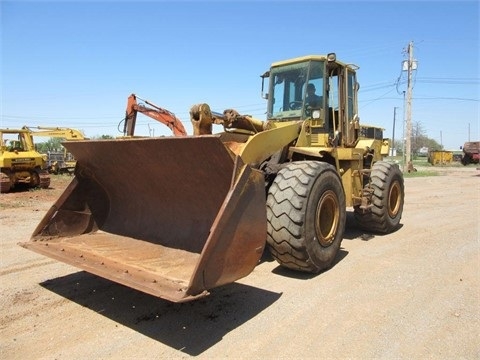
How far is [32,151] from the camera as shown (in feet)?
51.4

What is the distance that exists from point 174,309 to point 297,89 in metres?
3.82

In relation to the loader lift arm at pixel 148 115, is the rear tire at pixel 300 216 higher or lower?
lower

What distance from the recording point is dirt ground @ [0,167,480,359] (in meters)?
3.05

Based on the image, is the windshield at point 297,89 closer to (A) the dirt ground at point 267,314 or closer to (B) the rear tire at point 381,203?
(B) the rear tire at point 381,203

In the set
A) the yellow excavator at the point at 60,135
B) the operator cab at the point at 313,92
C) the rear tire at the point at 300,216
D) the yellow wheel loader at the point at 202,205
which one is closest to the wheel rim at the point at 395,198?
the operator cab at the point at 313,92

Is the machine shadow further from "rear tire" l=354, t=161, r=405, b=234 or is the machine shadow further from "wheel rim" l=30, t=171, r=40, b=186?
"wheel rim" l=30, t=171, r=40, b=186

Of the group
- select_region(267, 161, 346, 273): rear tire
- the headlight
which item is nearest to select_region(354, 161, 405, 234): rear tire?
the headlight

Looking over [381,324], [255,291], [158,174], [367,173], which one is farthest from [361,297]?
[367,173]

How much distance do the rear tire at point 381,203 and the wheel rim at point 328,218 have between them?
1.85 m

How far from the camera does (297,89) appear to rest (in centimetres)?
614

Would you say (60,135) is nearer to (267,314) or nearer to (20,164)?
(20,164)

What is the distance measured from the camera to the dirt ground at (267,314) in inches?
120

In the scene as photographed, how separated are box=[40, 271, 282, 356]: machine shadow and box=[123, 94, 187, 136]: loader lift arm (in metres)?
3.44

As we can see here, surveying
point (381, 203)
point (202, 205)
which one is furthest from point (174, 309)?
point (381, 203)
